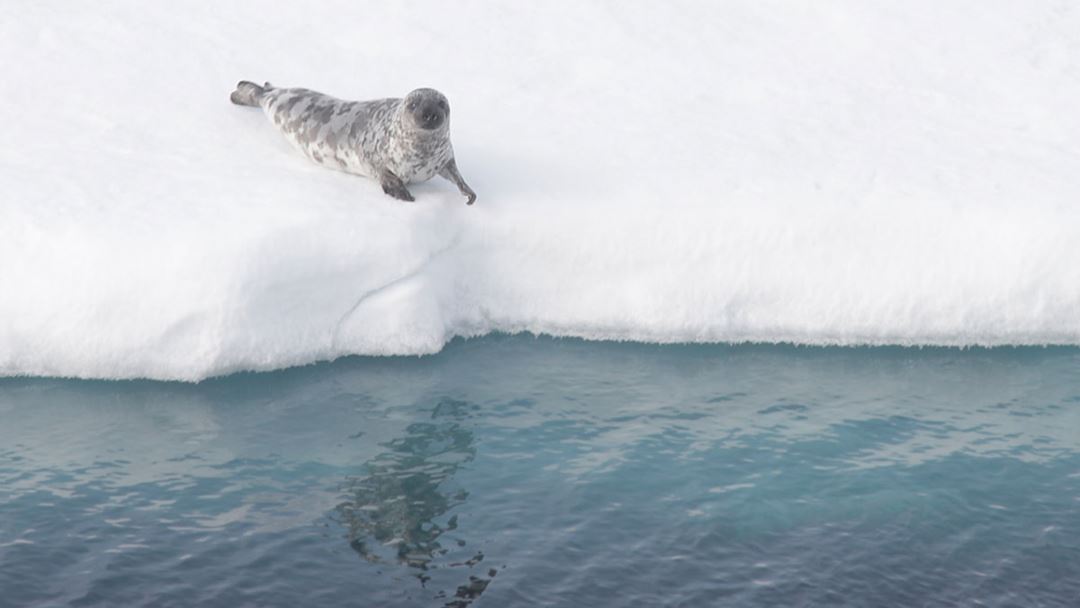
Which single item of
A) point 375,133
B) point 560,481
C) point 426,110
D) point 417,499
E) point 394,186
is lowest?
point 417,499

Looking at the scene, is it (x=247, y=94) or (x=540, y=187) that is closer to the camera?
(x=540, y=187)

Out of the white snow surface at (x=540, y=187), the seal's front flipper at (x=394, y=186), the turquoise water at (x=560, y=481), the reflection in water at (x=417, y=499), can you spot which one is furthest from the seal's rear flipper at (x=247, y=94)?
the reflection in water at (x=417, y=499)

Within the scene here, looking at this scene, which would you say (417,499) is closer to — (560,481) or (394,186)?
(560,481)

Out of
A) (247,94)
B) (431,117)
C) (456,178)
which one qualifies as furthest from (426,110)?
(247,94)

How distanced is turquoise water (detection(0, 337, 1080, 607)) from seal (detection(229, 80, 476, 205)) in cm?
155

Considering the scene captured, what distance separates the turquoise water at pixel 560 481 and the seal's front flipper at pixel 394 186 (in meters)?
1.33

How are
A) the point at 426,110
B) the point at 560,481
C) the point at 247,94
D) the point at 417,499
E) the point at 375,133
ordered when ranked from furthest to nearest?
the point at 247,94
the point at 375,133
the point at 426,110
the point at 560,481
the point at 417,499

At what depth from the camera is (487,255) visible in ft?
33.8

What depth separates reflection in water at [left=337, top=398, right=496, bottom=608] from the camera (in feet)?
23.9

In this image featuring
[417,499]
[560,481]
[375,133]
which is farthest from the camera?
[375,133]

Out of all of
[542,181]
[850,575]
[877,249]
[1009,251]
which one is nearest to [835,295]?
[877,249]

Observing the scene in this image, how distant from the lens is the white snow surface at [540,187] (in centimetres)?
947

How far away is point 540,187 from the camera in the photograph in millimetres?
10766

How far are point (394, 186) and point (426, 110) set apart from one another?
0.69 m
